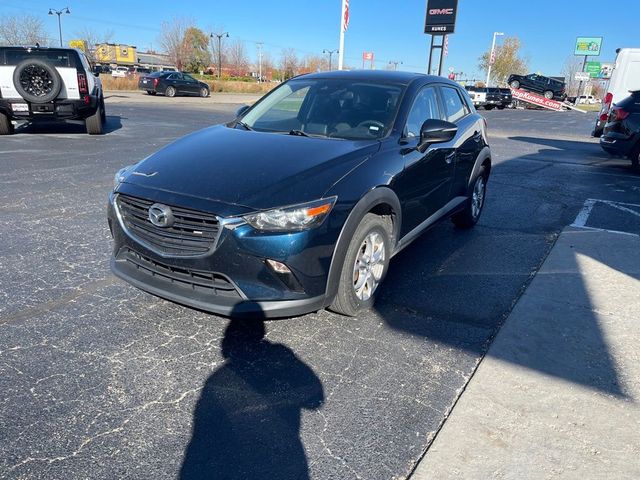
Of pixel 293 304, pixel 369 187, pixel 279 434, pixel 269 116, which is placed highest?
pixel 269 116

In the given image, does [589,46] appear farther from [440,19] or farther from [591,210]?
[591,210]

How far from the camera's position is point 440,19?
22.6 metres

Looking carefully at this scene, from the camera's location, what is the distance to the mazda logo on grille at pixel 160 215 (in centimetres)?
280

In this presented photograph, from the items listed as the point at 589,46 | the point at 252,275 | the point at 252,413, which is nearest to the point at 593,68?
the point at 589,46

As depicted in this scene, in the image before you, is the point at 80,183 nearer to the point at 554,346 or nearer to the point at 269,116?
the point at 269,116

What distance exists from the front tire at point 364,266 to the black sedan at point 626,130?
877 cm

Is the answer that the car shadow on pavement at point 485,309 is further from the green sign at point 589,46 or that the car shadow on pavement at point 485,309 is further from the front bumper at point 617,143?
the green sign at point 589,46

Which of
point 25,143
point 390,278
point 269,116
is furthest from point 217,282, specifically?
point 25,143

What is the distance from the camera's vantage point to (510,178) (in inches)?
350

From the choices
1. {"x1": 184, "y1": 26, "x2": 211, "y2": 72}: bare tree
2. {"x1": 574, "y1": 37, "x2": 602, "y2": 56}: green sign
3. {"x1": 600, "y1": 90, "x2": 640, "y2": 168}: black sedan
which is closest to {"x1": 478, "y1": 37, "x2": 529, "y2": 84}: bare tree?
{"x1": 574, "y1": 37, "x2": 602, "y2": 56}: green sign

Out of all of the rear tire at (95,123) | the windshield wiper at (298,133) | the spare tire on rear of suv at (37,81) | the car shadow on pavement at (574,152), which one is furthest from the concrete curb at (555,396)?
the rear tire at (95,123)

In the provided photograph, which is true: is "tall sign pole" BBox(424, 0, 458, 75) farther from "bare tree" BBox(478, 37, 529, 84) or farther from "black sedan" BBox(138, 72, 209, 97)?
"bare tree" BBox(478, 37, 529, 84)

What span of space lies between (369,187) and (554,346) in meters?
1.60

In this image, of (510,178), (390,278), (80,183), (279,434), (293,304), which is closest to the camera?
(279,434)
